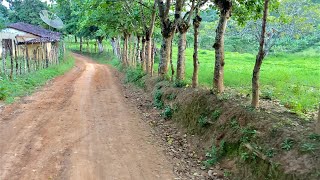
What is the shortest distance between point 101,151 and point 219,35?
4.56m

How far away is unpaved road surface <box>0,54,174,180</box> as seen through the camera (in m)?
6.72

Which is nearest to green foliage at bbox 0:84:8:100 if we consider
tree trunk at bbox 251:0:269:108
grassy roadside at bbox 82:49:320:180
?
grassy roadside at bbox 82:49:320:180

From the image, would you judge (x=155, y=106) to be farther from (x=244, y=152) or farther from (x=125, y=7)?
(x=125, y=7)

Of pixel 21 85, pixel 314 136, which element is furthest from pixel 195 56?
pixel 21 85

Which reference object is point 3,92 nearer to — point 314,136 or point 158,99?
point 158,99

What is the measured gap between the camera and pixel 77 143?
27.4ft

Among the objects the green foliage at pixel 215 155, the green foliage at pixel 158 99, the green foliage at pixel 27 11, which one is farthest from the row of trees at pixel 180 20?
the green foliage at pixel 27 11

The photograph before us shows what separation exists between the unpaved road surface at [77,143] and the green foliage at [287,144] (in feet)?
7.55

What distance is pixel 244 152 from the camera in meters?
6.49

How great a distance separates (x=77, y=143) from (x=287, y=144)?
500cm

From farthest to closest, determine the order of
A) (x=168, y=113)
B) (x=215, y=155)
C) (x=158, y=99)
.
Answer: (x=158, y=99) → (x=168, y=113) → (x=215, y=155)

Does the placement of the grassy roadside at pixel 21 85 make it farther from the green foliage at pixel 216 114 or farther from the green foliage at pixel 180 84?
the green foliage at pixel 216 114

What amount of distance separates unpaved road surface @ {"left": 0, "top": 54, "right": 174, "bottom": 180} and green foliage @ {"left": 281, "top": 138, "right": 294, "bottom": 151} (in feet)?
7.55

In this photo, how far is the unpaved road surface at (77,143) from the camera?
6723 millimetres
